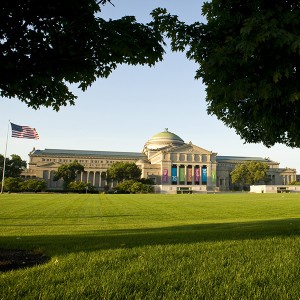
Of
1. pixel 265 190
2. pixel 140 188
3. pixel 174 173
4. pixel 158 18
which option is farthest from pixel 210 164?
pixel 158 18

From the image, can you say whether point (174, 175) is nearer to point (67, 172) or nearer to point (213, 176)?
point (213, 176)

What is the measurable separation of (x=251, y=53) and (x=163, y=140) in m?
177

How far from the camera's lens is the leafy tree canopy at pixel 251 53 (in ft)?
22.4

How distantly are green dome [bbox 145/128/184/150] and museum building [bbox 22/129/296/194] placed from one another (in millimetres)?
1444

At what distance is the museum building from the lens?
151 meters

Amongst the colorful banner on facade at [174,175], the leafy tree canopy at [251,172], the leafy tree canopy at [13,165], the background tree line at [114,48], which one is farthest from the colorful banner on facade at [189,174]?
the background tree line at [114,48]

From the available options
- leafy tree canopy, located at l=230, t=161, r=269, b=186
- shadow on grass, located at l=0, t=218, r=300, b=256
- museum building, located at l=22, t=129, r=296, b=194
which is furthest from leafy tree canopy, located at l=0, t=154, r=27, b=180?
shadow on grass, located at l=0, t=218, r=300, b=256

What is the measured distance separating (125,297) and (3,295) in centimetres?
183

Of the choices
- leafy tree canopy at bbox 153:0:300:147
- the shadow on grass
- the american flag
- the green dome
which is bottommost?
the shadow on grass

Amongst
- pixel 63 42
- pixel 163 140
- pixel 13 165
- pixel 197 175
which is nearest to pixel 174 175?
pixel 197 175

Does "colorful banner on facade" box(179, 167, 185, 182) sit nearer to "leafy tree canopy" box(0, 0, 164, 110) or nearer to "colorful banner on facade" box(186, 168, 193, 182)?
"colorful banner on facade" box(186, 168, 193, 182)

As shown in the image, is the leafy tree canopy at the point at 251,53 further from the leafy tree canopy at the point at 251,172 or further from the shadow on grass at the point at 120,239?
the leafy tree canopy at the point at 251,172

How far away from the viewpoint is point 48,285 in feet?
17.5

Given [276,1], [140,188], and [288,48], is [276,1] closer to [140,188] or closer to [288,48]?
[288,48]
